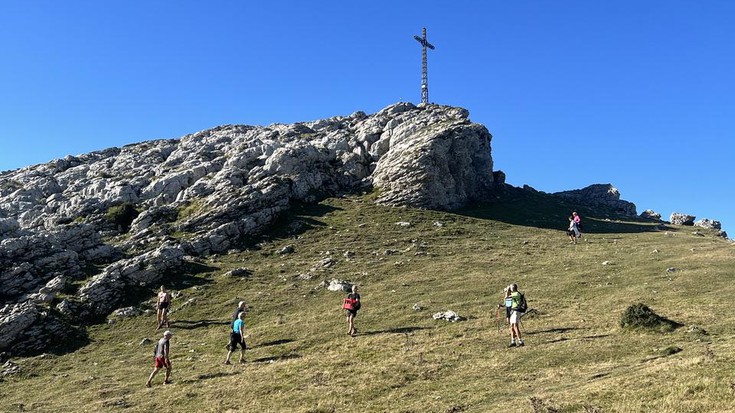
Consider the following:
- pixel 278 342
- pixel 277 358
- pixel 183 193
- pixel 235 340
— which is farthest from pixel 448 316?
pixel 183 193

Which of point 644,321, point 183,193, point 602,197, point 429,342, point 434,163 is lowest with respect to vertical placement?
point 429,342

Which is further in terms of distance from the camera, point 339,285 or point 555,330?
point 339,285

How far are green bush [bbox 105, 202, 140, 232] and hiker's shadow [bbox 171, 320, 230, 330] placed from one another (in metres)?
36.5

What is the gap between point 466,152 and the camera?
88125 mm

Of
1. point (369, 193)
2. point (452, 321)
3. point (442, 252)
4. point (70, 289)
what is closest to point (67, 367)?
point (70, 289)

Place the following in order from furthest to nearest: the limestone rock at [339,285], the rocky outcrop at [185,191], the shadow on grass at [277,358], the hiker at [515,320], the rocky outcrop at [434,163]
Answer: the rocky outcrop at [434,163] → the rocky outcrop at [185,191] → the limestone rock at [339,285] → the shadow on grass at [277,358] → the hiker at [515,320]

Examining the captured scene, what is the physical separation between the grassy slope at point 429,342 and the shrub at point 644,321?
551 millimetres

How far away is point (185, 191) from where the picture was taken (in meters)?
75.4

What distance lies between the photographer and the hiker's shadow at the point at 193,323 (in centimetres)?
3559

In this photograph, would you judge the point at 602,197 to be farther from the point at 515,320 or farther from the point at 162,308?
the point at 162,308

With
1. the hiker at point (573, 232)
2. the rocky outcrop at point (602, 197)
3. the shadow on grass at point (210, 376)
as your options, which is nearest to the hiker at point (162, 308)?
the shadow on grass at point (210, 376)

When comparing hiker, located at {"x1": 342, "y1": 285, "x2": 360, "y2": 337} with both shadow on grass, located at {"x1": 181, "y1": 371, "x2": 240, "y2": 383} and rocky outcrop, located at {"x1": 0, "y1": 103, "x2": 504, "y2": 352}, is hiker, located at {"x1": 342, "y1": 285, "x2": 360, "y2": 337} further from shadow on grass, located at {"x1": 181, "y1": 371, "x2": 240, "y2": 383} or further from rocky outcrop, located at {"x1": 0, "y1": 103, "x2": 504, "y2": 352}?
rocky outcrop, located at {"x1": 0, "y1": 103, "x2": 504, "y2": 352}

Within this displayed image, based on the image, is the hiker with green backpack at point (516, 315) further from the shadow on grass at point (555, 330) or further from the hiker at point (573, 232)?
the hiker at point (573, 232)

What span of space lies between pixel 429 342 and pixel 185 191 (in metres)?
58.5
